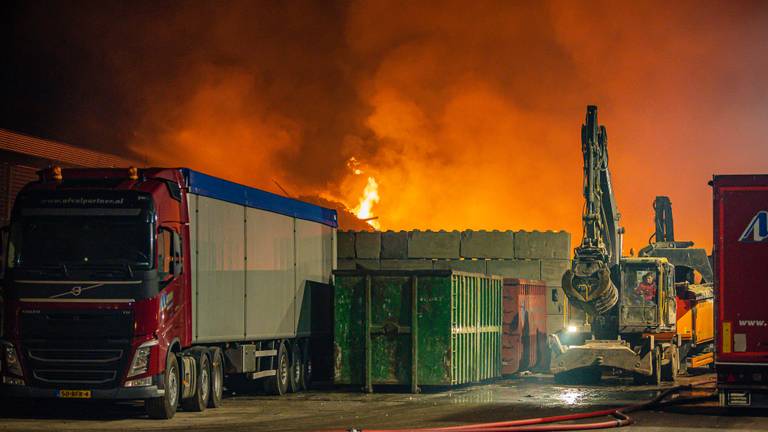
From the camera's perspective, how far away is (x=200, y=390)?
20.5 meters

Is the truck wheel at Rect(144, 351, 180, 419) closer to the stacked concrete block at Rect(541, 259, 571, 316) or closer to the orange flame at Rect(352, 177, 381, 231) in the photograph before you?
the stacked concrete block at Rect(541, 259, 571, 316)

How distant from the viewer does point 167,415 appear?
19.1 metres

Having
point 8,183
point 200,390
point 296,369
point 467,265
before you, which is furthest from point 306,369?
point 8,183

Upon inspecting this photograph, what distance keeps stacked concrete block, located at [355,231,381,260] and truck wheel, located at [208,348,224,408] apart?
13.3 meters

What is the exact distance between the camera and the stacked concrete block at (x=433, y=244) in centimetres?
3397

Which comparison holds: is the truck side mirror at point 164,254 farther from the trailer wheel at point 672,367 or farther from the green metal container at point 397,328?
the trailer wheel at point 672,367

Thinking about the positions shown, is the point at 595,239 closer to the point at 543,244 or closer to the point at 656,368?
the point at 656,368

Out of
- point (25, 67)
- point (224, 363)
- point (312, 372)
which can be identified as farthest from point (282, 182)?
point (224, 363)

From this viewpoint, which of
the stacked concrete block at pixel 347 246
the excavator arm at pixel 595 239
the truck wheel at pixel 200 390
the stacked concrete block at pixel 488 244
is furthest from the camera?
the stacked concrete block at pixel 347 246

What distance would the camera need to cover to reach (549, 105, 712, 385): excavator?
88.8ft

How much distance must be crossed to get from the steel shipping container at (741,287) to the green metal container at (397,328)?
22.5ft

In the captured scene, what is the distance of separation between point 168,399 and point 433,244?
15926 mm

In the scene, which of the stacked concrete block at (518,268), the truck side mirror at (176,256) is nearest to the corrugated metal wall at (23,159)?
the stacked concrete block at (518,268)

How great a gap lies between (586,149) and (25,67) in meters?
39.5
